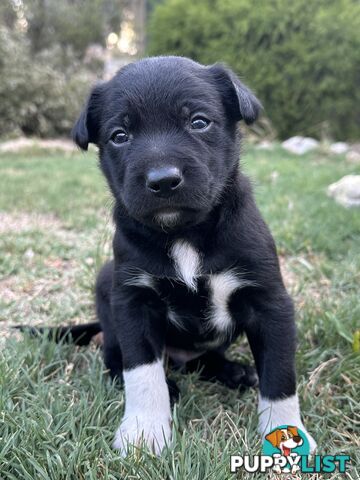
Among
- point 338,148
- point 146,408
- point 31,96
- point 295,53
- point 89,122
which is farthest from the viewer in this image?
point 31,96

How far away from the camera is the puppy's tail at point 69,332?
2.53 metres

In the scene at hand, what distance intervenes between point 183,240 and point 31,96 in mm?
10647

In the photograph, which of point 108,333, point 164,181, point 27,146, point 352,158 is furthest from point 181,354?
point 27,146

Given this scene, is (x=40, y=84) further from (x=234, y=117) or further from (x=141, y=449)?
(x=141, y=449)

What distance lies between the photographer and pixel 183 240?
2.07 meters

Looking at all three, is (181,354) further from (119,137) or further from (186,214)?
(119,137)

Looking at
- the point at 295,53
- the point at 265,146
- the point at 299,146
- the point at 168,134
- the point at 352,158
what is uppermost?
the point at 168,134

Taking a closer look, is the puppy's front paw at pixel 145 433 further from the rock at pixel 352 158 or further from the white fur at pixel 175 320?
the rock at pixel 352 158

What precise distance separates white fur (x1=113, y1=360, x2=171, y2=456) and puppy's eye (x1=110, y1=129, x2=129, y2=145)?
2.94 ft

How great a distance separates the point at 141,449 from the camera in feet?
5.58

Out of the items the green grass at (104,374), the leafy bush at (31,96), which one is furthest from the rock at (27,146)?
the green grass at (104,374)

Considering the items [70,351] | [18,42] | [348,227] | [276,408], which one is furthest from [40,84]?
[276,408]

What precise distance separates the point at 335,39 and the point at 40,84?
21.2ft

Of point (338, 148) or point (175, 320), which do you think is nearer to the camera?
point (175, 320)
